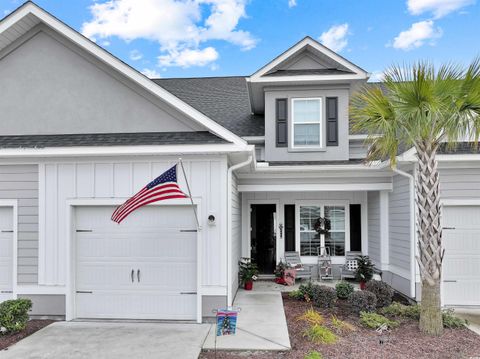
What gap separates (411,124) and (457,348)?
134 inches

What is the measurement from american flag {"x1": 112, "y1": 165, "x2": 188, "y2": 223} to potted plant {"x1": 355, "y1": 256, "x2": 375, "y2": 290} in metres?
5.96

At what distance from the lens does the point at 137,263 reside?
7.31m

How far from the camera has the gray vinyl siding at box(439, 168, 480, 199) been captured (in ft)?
27.2

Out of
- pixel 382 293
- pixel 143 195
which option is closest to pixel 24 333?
pixel 143 195

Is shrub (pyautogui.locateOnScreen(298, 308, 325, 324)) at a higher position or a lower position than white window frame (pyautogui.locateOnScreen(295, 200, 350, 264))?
lower

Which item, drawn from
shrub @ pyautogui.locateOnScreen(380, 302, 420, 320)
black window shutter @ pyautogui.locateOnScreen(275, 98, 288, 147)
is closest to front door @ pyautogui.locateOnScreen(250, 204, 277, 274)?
black window shutter @ pyautogui.locateOnScreen(275, 98, 288, 147)

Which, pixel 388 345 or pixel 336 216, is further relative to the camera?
pixel 336 216

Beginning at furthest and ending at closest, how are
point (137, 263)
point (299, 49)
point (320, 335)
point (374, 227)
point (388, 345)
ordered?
point (374, 227) → point (299, 49) → point (137, 263) → point (320, 335) → point (388, 345)

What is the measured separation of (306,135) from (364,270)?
12.7ft

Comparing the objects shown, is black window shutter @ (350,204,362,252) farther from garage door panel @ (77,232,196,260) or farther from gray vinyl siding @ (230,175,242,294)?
garage door panel @ (77,232,196,260)

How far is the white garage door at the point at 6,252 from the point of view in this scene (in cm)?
757

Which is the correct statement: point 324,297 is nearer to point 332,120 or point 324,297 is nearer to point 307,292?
point 307,292

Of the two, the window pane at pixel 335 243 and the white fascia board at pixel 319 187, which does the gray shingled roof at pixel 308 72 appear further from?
the window pane at pixel 335 243

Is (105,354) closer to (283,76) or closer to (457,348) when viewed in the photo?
(457,348)
